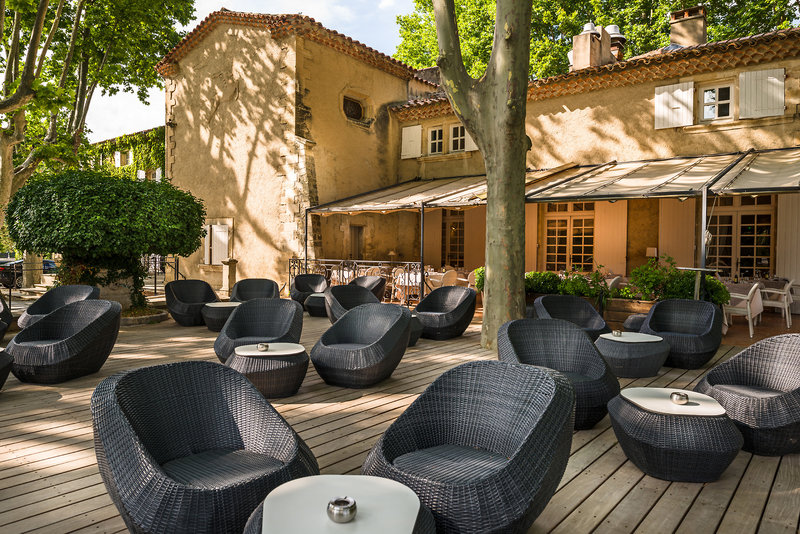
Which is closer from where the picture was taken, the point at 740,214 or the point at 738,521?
the point at 738,521

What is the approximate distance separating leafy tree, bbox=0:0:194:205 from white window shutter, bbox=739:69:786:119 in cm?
1148

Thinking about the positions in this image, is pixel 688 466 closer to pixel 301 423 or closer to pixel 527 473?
pixel 527 473

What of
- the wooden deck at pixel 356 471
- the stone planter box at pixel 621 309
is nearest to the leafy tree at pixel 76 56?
the wooden deck at pixel 356 471

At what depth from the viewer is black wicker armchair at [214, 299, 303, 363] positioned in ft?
16.1

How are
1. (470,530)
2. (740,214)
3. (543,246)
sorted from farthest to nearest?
(543,246)
(740,214)
(470,530)

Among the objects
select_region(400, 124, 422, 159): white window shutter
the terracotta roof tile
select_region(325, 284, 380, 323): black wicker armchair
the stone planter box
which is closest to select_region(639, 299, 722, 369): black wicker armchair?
the stone planter box

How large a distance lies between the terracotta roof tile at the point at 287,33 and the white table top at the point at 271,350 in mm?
9318

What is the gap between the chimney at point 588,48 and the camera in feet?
37.5

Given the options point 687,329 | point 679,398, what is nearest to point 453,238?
point 687,329

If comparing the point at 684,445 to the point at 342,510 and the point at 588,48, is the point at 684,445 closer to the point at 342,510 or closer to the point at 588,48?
the point at 342,510

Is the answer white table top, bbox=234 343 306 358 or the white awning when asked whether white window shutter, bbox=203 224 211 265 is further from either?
white table top, bbox=234 343 306 358

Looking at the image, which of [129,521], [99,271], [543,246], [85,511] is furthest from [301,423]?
[543,246]

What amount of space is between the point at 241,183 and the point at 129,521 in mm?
11979

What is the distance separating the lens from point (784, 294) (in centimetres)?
784
